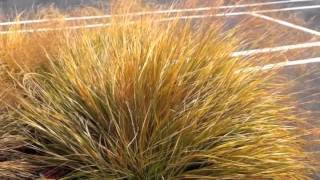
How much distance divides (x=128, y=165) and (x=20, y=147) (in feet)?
2.02

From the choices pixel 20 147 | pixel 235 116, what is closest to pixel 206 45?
pixel 235 116

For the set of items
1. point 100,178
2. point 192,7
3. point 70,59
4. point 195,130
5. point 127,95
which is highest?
point 192,7

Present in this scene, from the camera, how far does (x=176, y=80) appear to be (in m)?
2.64

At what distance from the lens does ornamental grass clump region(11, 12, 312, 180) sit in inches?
95.8

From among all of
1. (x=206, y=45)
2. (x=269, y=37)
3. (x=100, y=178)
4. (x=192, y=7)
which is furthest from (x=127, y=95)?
(x=269, y=37)

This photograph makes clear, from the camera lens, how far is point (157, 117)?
2.50 meters

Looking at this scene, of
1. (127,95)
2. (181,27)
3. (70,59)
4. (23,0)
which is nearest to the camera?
(127,95)

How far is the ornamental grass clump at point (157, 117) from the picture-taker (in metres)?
2.43

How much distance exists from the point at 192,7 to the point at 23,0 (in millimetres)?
8690

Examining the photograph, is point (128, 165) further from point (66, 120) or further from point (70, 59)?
point (70, 59)

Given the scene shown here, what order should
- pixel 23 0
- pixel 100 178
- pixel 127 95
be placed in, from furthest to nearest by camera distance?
pixel 23 0 → pixel 127 95 → pixel 100 178

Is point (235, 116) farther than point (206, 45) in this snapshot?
No

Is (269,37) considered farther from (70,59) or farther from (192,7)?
(70,59)

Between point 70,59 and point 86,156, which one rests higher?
point 70,59
